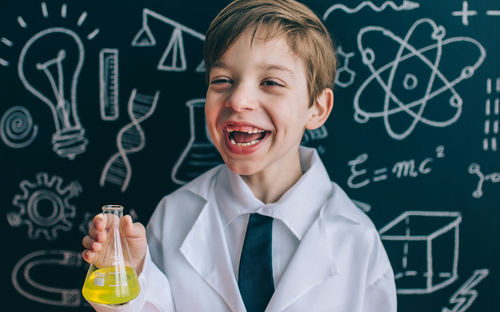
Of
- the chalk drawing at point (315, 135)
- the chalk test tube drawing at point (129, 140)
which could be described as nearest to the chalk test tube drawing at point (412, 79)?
the chalk drawing at point (315, 135)

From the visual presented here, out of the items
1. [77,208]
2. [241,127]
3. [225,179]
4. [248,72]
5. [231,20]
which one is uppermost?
[231,20]

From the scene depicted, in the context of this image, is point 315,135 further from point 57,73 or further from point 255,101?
point 57,73

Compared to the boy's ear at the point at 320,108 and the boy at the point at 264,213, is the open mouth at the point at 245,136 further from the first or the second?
the boy's ear at the point at 320,108

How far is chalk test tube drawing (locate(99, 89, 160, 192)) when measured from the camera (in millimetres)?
1460

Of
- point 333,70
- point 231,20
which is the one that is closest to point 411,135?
point 333,70

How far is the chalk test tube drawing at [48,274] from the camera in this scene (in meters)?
1.52

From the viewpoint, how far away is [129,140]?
148 centimetres

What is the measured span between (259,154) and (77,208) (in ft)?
2.62

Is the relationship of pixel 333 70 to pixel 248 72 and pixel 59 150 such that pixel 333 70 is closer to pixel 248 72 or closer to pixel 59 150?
pixel 248 72

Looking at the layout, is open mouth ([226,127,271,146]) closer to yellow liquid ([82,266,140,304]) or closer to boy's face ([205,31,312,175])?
boy's face ([205,31,312,175])

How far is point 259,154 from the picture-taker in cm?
108

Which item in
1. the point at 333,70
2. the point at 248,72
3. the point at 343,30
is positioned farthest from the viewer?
the point at 343,30

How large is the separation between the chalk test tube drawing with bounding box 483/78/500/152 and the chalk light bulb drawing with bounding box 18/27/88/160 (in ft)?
4.51

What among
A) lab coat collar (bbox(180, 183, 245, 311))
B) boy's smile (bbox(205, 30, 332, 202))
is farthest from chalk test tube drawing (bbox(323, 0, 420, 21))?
lab coat collar (bbox(180, 183, 245, 311))
